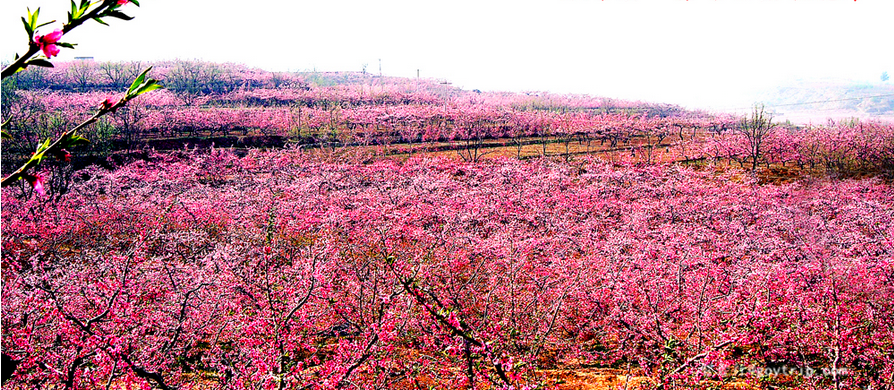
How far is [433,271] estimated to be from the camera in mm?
16344

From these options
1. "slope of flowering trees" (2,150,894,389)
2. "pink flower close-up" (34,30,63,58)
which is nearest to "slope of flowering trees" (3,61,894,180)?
"slope of flowering trees" (2,150,894,389)

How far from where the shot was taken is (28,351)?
27.9ft

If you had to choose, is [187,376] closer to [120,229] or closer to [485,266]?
[485,266]


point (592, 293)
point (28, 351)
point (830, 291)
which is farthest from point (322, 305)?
point (830, 291)

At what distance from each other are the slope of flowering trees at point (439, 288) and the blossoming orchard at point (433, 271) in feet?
0.38

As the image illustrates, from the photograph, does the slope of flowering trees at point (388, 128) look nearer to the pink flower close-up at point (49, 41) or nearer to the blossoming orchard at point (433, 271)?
the blossoming orchard at point (433, 271)

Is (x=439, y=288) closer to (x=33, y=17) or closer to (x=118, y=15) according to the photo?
(x=118, y=15)

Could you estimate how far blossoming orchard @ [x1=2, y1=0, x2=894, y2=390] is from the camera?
888 cm

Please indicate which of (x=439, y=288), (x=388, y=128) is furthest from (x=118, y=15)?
(x=388, y=128)

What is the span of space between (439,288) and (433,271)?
4.04ft

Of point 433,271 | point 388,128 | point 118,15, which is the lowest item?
point 433,271

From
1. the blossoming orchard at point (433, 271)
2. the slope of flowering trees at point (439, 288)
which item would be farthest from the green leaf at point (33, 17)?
the slope of flowering trees at point (439, 288)

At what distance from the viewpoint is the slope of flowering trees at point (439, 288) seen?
924 cm

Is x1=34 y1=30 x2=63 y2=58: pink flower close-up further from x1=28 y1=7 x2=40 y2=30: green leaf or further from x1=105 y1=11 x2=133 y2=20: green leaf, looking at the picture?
x1=105 y1=11 x2=133 y2=20: green leaf
